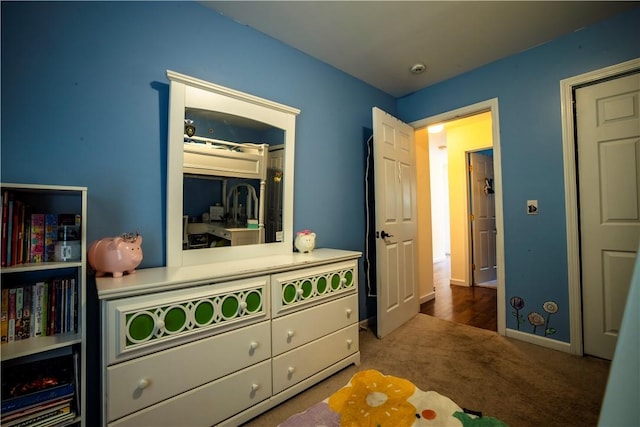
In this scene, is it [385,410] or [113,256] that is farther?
[385,410]

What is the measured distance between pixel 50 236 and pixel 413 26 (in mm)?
2563

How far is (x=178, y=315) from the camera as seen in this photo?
1204 mm

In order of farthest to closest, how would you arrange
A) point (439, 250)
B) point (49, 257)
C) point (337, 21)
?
point (439, 250) → point (337, 21) → point (49, 257)

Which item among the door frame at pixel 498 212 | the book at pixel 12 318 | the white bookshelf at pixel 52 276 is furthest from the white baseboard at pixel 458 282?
the book at pixel 12 318

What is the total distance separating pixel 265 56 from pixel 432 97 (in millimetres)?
1874

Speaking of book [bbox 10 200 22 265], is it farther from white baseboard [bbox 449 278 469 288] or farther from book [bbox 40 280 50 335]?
white baseboard [bbox 449 278 469 288]

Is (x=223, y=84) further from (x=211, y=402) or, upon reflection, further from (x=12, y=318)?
(x=211, y=402)

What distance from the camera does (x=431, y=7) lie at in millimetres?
1793

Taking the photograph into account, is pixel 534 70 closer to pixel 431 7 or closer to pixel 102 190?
pixel 431 7

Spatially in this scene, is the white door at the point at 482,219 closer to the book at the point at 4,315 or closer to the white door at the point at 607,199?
the white door at the point at 607,199

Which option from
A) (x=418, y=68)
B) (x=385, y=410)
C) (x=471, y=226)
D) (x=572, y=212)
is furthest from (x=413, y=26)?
(x=471, y=226)

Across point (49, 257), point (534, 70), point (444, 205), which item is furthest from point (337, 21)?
point (444, 205)

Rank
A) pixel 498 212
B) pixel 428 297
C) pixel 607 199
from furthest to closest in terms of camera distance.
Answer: pixel 428 297
pixel 498 212
pixel 607 199

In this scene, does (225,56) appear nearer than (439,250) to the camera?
Yes
